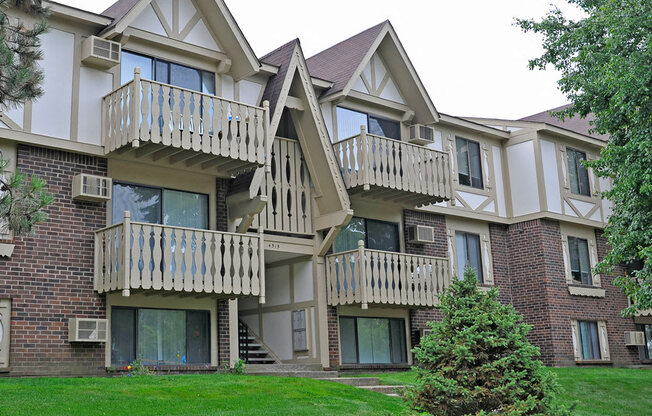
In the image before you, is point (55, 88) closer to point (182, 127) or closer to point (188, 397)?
point (182, 127)

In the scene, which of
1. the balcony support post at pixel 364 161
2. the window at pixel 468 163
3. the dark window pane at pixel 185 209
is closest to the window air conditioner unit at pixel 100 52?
the dark window pane at pixel 185 209

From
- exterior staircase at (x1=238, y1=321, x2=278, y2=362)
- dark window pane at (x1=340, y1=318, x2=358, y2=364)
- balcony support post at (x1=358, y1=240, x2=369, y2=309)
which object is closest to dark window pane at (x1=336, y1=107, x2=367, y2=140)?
balcony support post at (x1=358, y1=240, x2=369, y2=309)

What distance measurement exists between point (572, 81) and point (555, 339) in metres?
9.36

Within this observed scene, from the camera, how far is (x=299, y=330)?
67.3 ft

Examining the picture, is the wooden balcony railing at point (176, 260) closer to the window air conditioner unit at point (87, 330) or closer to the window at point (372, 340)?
the window air conditioner unit at point (87, 330)

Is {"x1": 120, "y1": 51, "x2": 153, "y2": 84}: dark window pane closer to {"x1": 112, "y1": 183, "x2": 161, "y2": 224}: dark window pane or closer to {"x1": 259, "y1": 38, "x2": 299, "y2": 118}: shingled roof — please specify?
{"x1": 112, "y1": 183, "x2": 161, "y2": 224}: dark window pane

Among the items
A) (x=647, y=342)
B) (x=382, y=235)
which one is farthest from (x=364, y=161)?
(x=647, y=342)

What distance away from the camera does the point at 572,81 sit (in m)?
18.6

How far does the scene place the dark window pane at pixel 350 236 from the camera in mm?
21573

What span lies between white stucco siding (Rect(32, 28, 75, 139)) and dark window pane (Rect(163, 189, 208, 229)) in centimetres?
268

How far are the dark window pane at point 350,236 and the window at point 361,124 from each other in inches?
91.7

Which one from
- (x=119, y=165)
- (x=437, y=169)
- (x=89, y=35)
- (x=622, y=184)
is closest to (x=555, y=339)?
(x=437, y=169)

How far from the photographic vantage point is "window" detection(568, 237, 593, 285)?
2672 centimetres

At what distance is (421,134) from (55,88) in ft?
34.9
